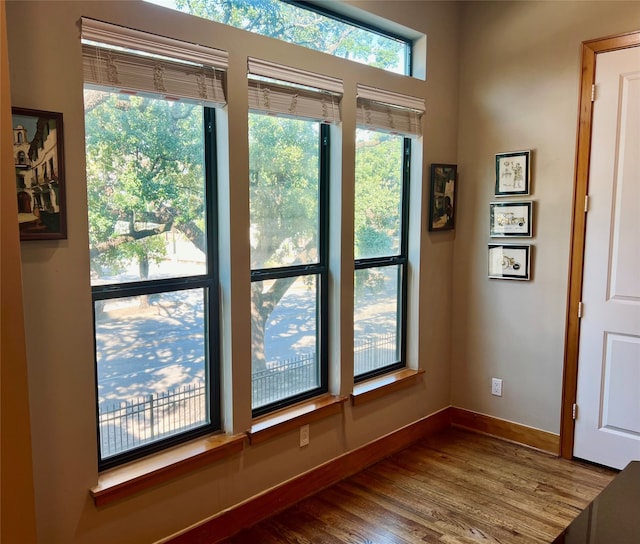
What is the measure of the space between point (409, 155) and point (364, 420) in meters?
1.67

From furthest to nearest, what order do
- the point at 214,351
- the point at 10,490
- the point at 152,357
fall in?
the point at 214,351, the point at 152,357, the point at 10,490

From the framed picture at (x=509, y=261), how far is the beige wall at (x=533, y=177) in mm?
48

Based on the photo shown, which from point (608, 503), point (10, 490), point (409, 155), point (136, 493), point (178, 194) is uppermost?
point (409, 155)

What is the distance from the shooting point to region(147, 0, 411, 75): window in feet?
7.53

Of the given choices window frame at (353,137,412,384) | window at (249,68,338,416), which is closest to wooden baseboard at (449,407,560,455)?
window frame at (353,137,412,384)

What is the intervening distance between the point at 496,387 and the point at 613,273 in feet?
3.45

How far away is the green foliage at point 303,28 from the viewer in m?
2.29

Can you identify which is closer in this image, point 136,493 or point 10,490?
point 10,490

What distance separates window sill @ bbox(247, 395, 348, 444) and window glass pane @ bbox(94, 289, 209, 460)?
26 centimetres

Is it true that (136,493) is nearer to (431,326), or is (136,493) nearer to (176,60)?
(176,60)

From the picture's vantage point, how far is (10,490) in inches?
58.5

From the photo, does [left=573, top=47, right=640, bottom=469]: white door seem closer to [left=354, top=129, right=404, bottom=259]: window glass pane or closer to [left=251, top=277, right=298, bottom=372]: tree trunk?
[left=354, top=129, right=404, bottom=259]: window glass pane

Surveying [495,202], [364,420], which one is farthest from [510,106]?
[364,420]

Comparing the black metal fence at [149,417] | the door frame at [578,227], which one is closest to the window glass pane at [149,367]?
the black metal fence at [149,417]
